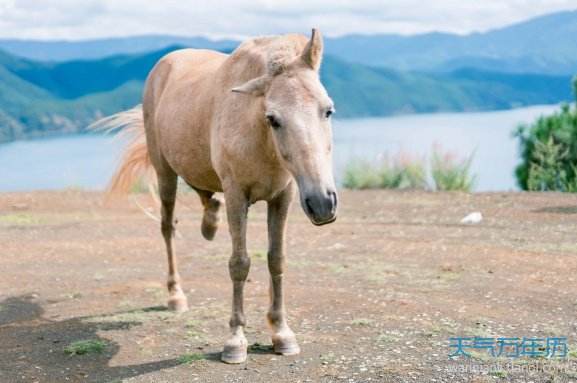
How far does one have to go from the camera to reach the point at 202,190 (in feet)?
21.0

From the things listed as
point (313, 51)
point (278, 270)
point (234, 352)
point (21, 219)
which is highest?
point (313, 51)

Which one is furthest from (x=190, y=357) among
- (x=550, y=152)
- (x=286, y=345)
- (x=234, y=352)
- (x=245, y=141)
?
(x=550, y=152)

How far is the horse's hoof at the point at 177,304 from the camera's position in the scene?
619 cm

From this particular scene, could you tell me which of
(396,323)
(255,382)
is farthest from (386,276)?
(255,382)

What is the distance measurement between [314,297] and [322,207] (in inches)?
106

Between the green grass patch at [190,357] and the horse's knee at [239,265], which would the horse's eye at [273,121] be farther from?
the green grass patch at [190,357]

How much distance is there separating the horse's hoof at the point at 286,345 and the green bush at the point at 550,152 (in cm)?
991

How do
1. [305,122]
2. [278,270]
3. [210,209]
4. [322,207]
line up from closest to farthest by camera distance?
[322,207] → [305,122] → [278,270] → [210,209]

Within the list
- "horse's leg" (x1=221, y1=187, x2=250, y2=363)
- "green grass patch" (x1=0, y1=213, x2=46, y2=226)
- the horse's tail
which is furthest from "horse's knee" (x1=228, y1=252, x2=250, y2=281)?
"green grass patch" (x1=0, y1=213, x2=46, y2=226)

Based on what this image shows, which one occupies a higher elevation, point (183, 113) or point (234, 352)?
point (183, 113)

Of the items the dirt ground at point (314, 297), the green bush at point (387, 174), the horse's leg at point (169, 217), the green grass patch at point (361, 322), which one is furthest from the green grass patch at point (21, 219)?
the green grass patch at point (361, 322)

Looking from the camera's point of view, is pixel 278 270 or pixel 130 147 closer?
pixel 278 270

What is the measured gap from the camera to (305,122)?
13.3 feet

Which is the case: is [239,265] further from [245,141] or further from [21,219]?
[21,219]
